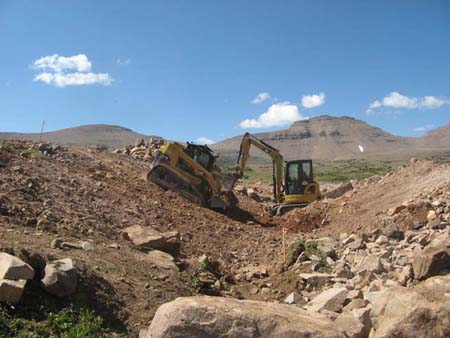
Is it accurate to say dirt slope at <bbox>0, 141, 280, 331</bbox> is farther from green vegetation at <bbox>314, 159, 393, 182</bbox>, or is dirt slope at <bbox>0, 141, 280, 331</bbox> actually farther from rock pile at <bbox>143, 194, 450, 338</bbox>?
green vegetation at <bbox>314, 159, 393, 182</bbox>

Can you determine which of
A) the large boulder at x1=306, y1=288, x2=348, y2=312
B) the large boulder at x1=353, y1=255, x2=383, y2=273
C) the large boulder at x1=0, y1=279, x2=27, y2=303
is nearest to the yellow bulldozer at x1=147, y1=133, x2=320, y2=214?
the large boulder at x1=353, y1=255, x2=383, y2=273

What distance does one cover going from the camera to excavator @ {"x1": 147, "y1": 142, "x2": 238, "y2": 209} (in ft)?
57.0

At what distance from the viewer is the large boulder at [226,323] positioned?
4750 mm

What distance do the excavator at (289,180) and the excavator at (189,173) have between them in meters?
1.79

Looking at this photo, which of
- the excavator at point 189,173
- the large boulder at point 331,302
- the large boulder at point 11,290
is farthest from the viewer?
the excavator at point 189,173

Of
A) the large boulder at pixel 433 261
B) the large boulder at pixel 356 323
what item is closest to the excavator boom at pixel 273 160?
the large boulder at pixel 433 261

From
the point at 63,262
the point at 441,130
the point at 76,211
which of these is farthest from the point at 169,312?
the point at 441,130

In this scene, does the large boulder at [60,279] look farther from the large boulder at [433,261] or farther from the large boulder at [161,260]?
the large boulder at [433,261]

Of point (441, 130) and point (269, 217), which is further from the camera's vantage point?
point (441, 130)

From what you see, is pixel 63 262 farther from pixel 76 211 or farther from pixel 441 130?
pixel 441 130

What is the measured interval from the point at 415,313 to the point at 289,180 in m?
14.1

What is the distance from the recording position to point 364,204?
16.0 metres

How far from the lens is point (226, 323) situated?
478cm

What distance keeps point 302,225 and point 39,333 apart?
11.9 meters
